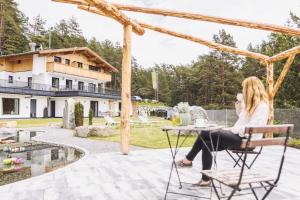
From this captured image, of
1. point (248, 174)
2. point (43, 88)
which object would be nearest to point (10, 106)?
point (43, 88)

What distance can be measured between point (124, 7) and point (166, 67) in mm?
70582

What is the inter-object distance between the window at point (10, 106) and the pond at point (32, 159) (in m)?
19.8

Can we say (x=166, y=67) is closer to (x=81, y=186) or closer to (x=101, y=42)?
(x=101, y=42)

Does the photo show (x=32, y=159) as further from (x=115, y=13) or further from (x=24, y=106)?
(x=24, y=106)

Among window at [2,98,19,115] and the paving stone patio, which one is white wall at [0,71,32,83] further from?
the paving stone patio

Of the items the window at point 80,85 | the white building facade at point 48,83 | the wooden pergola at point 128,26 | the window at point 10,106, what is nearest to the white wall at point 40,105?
the white building facade at point 48,83

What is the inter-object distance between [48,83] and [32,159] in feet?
86.9

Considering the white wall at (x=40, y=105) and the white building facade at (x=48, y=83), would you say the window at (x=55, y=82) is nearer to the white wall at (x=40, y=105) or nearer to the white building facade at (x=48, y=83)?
the white building facade at (x=48, y=83)

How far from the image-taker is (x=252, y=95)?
141 inches

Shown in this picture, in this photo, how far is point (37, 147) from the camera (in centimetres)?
986

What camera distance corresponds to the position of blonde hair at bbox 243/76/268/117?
3.56 m

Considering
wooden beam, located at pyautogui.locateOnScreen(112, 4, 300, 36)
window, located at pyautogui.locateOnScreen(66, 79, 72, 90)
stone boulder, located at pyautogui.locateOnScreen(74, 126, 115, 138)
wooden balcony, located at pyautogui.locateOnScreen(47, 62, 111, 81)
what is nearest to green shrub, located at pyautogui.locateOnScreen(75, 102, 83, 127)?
stone boulder, located at pyautogui.locateOnScreen(74, 126, 115, 138)

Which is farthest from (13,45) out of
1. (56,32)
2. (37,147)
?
(37,147)

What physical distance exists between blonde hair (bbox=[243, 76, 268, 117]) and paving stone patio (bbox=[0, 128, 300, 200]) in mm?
1137
